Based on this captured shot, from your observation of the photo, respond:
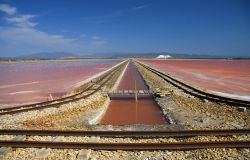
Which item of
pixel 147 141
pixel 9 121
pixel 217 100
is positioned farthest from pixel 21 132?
pixel 217 100

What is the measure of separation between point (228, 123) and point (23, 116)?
32.9ft

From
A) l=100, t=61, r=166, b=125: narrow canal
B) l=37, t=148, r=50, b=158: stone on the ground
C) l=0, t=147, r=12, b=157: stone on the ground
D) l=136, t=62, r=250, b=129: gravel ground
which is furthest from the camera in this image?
l=100, t=61, r=166, b=125: narrow canal

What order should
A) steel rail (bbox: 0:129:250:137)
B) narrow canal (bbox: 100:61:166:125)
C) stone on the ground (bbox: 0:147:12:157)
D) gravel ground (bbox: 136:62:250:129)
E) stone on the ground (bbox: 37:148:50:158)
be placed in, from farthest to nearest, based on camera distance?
1. narrow canal (bbox: 100:61:166:125)
2. gravel ground (bbox: 136:62:250:129)
3. steel rail (bbox: 0:129:250:137)
4. stone on the ground (bbox: 0:147:12:157)
5. stone on the ground (bbox: 37:148:50:158)

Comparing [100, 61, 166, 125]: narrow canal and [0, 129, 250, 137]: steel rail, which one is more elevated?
[0, 129, 250, 137]: steel rail

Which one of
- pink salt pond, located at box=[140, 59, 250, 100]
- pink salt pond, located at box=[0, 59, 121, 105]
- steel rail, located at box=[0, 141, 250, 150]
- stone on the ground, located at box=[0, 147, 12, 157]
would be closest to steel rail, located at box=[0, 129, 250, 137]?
steel rail, located at box=[0, 141, 250, 150]

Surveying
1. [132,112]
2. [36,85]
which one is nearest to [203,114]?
[132,112]

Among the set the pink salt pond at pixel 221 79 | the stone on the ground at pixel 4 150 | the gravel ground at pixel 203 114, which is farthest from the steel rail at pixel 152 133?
the pink salt pond at pixel 221 79

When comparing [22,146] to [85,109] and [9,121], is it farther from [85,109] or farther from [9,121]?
[85,109]

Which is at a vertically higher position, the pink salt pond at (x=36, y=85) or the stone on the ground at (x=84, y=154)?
the stone on the ground at (x=84, y=154)

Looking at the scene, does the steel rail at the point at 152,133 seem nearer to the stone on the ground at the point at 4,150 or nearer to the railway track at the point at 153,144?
the railway track at the point at 153,144

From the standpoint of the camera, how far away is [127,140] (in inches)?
411

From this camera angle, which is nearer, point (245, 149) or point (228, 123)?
point (245, 149)

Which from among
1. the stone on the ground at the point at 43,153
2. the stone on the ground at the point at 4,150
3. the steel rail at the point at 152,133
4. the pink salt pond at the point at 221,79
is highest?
the steel rail at the point at 152,133

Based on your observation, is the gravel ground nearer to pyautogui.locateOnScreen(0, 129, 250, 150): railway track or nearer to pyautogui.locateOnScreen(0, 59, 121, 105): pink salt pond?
pyautogui.locateOnScreen(0, 129, 250, 150): railway track
